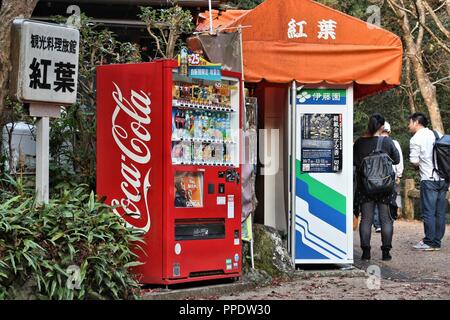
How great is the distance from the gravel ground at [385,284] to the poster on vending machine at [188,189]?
104 centimetres

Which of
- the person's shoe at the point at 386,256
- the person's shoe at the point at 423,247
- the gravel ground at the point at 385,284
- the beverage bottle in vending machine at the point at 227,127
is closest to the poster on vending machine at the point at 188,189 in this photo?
the beverage bottle in vending machine at the point at 227,127

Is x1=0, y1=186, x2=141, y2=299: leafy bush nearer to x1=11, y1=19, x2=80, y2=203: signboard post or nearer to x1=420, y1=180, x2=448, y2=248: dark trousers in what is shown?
x1=11, y1=19, x2=80, y2=203: signboard post

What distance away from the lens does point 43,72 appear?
6734mm

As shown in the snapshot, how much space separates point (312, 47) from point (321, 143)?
1.22 metres

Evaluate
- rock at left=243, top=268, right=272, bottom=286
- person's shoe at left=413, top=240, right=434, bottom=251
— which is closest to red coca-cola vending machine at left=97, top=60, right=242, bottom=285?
rock at left=243, top=268, right=272, bottom=286

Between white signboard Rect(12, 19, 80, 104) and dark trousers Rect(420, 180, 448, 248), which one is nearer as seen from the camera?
white signboard Rect(12, 19, 80, 104)

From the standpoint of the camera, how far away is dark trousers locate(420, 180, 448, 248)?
10750mm

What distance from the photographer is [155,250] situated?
706 cm

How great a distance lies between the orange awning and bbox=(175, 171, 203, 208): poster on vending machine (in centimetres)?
157

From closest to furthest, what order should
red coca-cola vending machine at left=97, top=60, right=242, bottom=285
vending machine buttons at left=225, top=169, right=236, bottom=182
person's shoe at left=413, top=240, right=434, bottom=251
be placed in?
red coca-cola vending machine at left=97, top=60, right=242, bottom=285 → vending machine buttons at left=225, top=169, right=236, bottom=182 → person's shoe at left=413, top=240, right=434, bottom=251

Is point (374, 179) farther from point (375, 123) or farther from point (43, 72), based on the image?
point (43, 72)

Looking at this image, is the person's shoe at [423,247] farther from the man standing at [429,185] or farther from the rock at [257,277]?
the rock at [257,277]
